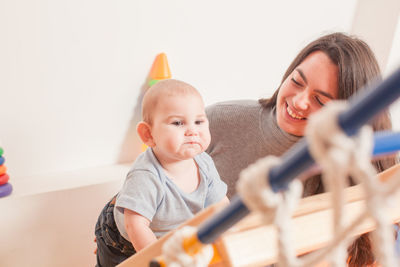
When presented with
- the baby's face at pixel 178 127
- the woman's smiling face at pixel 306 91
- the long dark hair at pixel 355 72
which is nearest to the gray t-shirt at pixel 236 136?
the woman's smiling face at pixel 306 91

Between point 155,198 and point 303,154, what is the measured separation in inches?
20.3

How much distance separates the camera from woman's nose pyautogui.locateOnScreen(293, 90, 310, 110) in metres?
0.85

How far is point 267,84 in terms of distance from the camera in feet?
5.28

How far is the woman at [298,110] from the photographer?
0.84m

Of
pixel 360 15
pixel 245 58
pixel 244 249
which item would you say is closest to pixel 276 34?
pixel 245 58

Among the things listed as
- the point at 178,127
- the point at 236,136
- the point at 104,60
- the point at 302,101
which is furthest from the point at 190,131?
the point at 104,60

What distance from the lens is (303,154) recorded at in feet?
0.76

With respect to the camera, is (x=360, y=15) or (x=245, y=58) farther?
(x=360, y=15)

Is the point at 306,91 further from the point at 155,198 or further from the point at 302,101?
the point at 155,198

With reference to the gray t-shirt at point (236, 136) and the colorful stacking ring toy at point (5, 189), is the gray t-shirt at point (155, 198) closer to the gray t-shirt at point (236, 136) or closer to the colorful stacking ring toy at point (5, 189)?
the gray t-shirt at point (236, 136)

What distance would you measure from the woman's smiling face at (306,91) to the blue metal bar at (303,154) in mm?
617

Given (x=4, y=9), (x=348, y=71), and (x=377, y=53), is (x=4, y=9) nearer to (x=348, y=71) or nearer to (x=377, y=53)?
(x=348, y=71)

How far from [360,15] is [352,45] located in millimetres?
980

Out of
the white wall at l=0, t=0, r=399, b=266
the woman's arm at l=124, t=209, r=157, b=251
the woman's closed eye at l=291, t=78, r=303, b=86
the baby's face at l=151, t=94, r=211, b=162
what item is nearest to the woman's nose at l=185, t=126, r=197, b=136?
the baby's face at l=151, t=94, r=211, b=162
